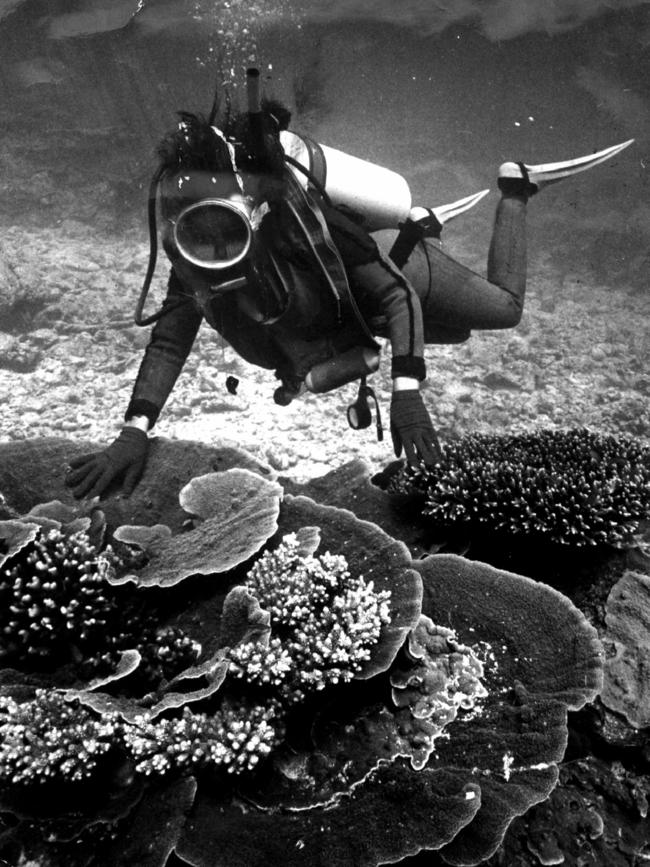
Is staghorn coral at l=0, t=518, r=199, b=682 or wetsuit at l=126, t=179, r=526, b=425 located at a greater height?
wetsuit at l=126, t=179, r=526, b=425

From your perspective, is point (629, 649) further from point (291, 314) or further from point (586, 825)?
point (291, 314)

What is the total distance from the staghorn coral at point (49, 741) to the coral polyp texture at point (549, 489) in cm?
227

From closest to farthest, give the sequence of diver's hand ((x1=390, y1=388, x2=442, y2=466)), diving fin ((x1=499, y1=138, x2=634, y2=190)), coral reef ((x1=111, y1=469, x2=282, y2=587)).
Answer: coral reef ((x1=111, y1=469, x2=282, y2=587)) < diver's hand ((x1=390, y1=388, x2=442, y2=466)) < diving fin ((x1=499, y1=138, x2=634, y2=190))

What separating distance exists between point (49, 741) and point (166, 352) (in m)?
3.42

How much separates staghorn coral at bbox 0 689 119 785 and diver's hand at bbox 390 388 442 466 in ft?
8.71

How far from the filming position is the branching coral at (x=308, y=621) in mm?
2229

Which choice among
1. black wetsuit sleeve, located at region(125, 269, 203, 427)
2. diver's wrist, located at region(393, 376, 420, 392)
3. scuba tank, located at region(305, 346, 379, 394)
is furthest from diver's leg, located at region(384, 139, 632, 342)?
black wetsuit sleeve, located at region(125, 269, 203, 427)

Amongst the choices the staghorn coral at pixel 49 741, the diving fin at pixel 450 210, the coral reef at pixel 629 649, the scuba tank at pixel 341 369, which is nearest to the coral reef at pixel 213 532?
the staghorn coral at pixel 49 741

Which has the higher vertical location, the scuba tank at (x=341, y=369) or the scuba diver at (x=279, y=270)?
the scuba diver at (x=279, y=270)

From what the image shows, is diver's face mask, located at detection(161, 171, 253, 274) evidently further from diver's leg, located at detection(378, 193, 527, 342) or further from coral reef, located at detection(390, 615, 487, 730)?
coral reef, located at detection(390, 615, 487, 730)

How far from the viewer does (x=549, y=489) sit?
313cm

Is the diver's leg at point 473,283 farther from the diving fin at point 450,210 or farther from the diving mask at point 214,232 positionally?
the diving mask at point 214,232

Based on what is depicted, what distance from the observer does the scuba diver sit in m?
3.79

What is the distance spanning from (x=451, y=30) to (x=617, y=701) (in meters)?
27.6
